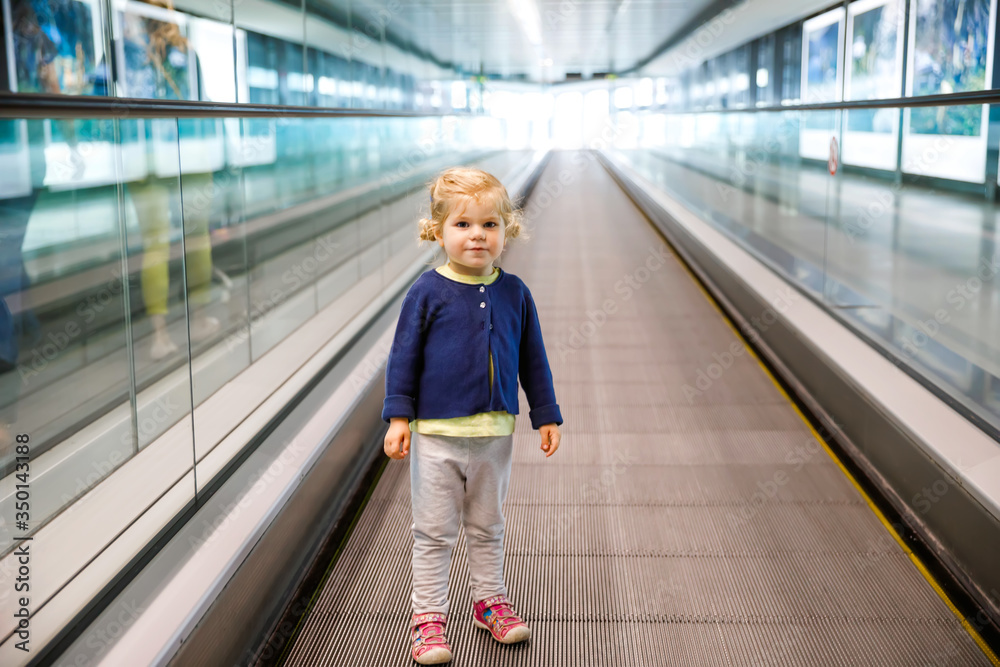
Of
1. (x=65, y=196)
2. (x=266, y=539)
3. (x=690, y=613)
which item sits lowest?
(x=690, y=613)

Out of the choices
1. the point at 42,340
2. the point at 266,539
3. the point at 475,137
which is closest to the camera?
the point at 42,340

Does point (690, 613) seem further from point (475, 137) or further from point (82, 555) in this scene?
point (475, 137)

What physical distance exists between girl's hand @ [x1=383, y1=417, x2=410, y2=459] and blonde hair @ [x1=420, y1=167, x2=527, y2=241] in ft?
1.62

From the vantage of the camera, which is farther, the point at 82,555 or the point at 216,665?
the point at 216,665

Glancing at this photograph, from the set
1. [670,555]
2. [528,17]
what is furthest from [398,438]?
[528,17]

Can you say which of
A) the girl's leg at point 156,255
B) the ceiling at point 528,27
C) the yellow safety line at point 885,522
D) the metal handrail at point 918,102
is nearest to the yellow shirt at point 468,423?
the girl's leg at point 156,255

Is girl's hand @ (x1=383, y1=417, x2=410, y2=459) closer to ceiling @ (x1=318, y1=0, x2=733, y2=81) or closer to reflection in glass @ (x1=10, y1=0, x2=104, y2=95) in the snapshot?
reflection in glass @ (x1=10, y1=0, x2=104, y2=95)

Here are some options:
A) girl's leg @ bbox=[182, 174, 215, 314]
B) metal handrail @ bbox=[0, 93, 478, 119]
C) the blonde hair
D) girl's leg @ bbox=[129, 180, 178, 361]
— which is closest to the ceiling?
girl's leg @ bbox=[182, 174, 215, 314]

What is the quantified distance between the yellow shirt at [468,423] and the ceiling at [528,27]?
155 inches

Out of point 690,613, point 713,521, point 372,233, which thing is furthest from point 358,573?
point 372,233

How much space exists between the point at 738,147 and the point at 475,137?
29.5 feet

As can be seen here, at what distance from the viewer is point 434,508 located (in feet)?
8.75

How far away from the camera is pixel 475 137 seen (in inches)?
760

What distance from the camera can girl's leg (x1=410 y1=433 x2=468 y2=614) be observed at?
2633 millimetres
